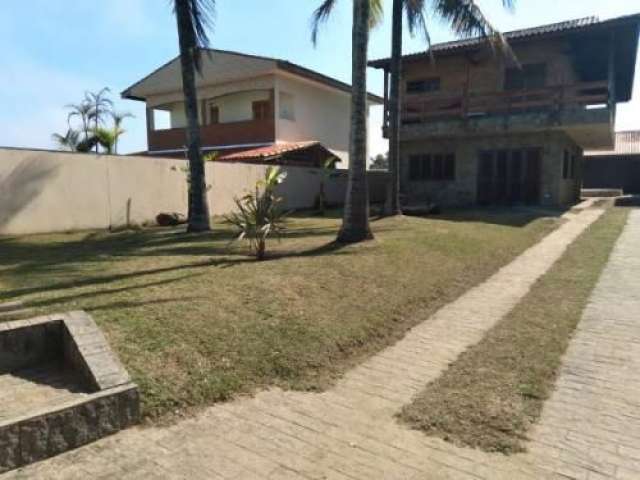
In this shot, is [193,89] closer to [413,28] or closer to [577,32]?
[413,28]

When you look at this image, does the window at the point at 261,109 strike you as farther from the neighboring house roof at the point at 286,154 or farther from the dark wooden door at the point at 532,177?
the dark wooden door at the point at 532,177

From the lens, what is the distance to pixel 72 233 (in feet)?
40.2

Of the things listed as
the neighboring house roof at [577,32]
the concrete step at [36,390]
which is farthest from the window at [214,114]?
the concrete step at [36,390]

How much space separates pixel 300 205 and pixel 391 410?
54.9ft

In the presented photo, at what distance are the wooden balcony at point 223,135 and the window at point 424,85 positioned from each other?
679 centimetres

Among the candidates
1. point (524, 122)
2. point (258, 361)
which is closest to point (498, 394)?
point (258, 361)

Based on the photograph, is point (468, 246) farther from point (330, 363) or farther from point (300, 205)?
point (300, 205)

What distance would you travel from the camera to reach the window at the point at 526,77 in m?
20.2

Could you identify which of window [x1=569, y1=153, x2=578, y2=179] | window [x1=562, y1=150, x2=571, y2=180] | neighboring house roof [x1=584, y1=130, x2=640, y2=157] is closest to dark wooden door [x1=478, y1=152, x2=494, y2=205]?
window [x1=562, y1=150, x2=571, y2=180]

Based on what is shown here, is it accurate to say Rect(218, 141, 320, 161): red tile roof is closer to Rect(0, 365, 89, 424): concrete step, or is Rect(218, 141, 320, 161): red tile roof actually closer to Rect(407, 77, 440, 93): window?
Rect(407, 77, 440, 93): window

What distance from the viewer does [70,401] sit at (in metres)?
3.37

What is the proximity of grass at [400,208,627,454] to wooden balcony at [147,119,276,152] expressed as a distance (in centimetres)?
1823

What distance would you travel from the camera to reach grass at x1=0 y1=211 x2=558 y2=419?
4281 mm

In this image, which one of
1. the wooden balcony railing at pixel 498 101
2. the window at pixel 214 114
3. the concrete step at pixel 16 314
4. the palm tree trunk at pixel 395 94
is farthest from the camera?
the window at pixel 214 114
